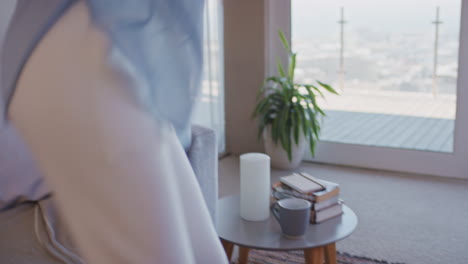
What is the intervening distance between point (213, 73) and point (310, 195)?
6.51ft

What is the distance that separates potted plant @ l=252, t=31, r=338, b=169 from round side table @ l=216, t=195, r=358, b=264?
1518mm

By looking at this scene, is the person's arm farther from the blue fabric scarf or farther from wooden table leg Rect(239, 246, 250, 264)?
wooden table leg Rect(239, 246, 250, 264)

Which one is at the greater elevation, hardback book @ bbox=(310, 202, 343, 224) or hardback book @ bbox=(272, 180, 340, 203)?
hardback book @ bbox=(272, 180, 340, 203)

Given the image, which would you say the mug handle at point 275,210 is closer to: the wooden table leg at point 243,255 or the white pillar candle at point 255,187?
the white pillar candle at point 255,187

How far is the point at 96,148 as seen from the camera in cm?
67

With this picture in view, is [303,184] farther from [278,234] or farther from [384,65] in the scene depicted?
[384,65]

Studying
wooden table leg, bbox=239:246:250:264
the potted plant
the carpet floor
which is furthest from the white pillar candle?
the potted plant

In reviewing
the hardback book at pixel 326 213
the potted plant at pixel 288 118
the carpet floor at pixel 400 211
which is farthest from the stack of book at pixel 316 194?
the potted plant at pixel 288 118

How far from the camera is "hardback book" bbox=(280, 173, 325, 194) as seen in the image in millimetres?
1747

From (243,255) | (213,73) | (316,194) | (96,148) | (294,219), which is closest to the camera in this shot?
(96,148)

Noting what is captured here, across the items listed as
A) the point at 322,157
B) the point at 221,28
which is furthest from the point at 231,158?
the point at 221,28

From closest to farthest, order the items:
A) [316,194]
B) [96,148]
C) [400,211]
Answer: [96,148], [316,194], [400,211]

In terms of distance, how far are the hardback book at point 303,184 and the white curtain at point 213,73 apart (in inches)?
65.8

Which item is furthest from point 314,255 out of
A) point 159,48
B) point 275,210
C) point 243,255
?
point 159,48
